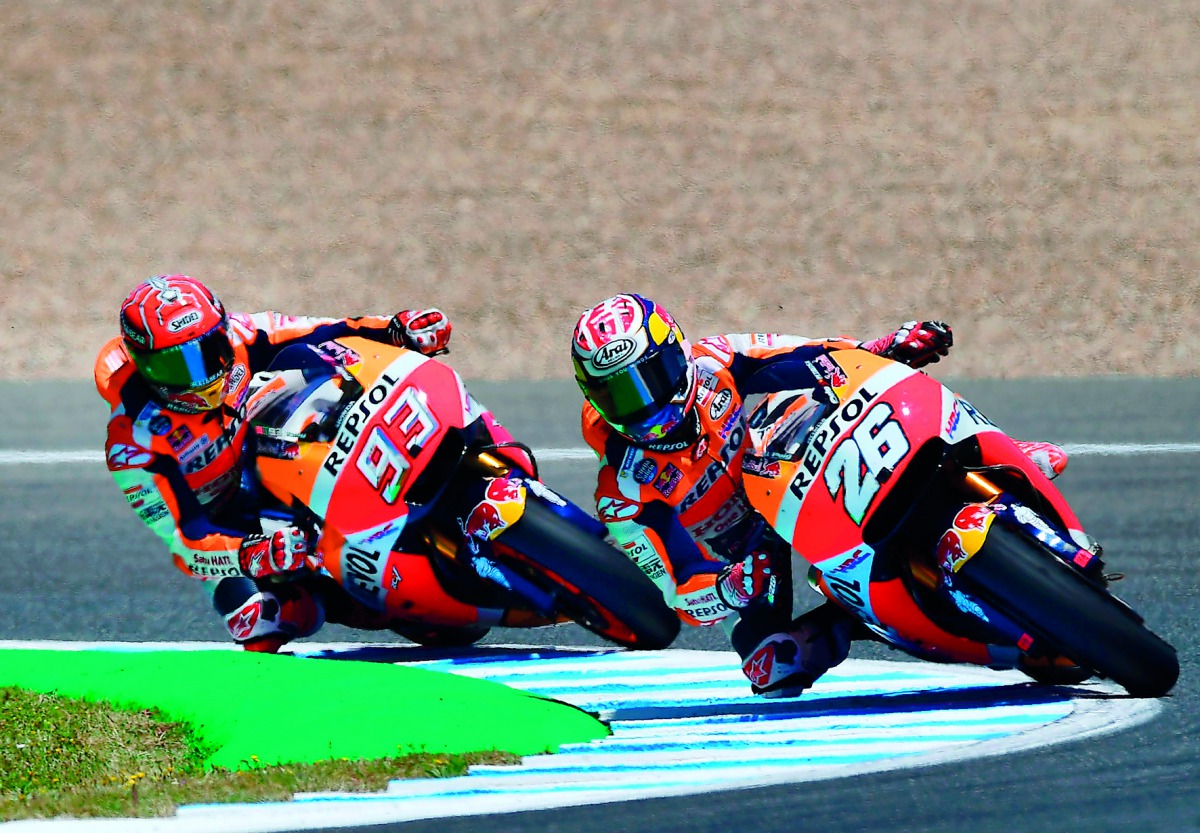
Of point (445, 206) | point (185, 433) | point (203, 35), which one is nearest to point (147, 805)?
point (185, 433)

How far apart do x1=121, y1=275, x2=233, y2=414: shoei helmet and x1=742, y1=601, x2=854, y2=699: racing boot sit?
2493 mm

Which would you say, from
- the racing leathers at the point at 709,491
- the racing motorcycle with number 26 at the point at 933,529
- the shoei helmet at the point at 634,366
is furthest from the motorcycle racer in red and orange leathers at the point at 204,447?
the racing motorcycle with number 26 at the point at 933,529

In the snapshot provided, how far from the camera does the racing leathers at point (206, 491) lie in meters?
7.51

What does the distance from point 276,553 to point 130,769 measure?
2.21 meters

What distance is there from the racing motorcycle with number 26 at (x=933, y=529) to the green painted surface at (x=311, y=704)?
3.36 ft

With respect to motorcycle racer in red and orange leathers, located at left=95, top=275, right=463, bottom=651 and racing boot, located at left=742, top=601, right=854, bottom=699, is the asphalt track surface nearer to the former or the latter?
motorcycle racer in red and orange leathers, located at left=95, top=275, right=463, bottom=651

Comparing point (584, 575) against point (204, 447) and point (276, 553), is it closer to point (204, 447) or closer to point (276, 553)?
point (276, 553)

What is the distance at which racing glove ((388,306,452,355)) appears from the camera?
7.86 m

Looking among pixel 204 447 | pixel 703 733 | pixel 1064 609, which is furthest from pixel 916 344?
pixel 204 447

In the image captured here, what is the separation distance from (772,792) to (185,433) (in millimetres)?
3584

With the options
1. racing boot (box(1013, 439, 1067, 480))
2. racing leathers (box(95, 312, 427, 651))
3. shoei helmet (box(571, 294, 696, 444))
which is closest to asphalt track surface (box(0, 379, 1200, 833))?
racing leathers (box(95, 312, 427, 651))

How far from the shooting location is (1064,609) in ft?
18.0

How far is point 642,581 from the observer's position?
6980mm

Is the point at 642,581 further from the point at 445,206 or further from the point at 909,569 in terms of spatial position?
the point at 445,206
